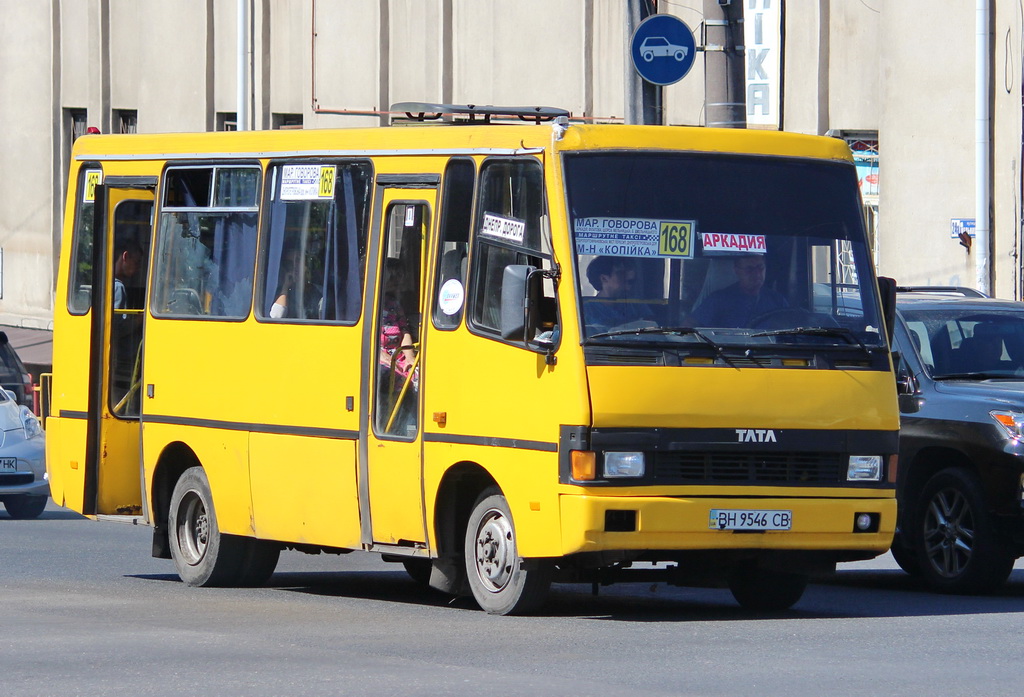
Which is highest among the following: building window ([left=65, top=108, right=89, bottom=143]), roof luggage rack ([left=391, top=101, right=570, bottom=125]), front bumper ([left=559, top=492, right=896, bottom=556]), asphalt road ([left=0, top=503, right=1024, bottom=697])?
building window ([left=65, top=108, right=89, bottom=143])

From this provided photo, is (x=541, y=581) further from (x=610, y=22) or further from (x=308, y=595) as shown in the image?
(x=610, y=22)

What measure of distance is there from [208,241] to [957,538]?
5.13 meters

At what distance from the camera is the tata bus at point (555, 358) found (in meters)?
10.7

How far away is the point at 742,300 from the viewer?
1098cm

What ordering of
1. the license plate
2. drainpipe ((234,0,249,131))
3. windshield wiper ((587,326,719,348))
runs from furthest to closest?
drainpipe ((234,0,249,131)) → the license plate → windshield wiper ((587,326,719,348))

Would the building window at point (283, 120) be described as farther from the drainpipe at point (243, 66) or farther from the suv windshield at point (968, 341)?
the suv windshield at point (968, 341)

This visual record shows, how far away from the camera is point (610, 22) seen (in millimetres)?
29094

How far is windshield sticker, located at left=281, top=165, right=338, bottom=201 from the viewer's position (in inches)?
494

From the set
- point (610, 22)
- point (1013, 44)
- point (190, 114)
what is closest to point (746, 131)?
point (1013, 44)

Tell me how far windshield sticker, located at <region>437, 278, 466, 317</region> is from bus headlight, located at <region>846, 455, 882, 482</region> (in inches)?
89.0

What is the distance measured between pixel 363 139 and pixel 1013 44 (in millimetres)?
13731

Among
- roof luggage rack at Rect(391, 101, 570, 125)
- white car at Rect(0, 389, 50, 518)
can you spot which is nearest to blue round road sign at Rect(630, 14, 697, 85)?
roof luggage rack at Rect(391, 101, 570, 125)

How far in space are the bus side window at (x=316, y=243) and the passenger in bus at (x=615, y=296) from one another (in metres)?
1.90

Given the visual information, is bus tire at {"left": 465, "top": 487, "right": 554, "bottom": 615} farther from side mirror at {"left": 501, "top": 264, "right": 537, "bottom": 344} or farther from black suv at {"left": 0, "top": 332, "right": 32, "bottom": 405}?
black suv at {"left": 0, "top": 332, "right": 32, "bottom": 405}
